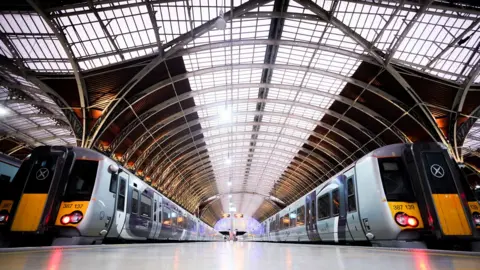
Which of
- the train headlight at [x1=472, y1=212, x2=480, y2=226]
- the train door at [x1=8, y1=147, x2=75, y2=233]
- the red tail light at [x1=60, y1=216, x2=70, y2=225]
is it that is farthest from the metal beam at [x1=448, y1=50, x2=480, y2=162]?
the red tail light at [x1=60, y1=216, x2=70, y2=225]

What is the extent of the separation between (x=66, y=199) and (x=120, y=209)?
8.02ft

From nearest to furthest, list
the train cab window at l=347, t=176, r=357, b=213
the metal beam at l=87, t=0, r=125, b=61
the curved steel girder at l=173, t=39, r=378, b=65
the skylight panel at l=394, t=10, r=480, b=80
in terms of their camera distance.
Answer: the train cab window at l=347, t=176, r=357, b=213
the metal beam at l=87, t=0, r=125, b=61
the skylight panel at l=394, t=10, r=480, b=80
the curved steel girder at l=173, t=39, r=378, b=65

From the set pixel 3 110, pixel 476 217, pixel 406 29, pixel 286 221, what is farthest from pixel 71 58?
pixel 476 217

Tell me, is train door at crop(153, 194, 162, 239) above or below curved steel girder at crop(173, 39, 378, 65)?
below

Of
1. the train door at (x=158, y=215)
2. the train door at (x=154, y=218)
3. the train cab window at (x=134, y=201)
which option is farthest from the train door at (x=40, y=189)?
the train door at (x=158, y=215)

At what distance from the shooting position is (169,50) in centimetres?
2258

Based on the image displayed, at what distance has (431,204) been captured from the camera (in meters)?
8.29

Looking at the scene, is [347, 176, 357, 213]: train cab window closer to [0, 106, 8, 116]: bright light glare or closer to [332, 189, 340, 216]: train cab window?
[332, 189, 340, 216]: train cab window

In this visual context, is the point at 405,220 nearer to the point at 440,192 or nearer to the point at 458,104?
the point at 440,192

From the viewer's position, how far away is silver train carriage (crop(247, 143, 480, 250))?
807 cm

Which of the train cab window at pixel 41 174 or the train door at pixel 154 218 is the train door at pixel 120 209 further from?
the train door at pixel 154 218

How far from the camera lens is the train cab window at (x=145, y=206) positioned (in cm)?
1474

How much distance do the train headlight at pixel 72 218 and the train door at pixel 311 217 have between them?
11.4 metres

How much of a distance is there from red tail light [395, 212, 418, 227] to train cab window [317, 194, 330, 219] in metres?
5.33
